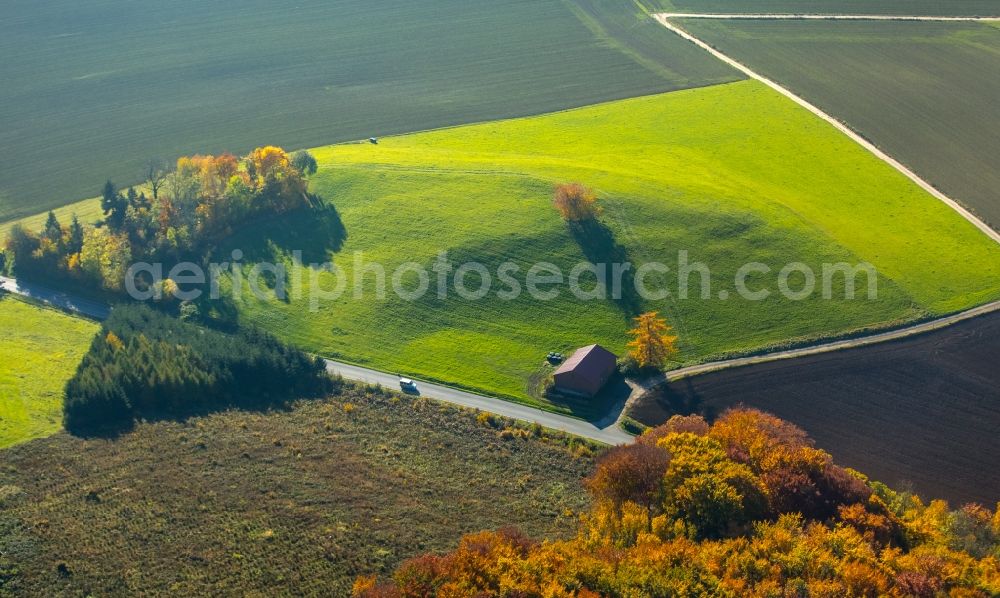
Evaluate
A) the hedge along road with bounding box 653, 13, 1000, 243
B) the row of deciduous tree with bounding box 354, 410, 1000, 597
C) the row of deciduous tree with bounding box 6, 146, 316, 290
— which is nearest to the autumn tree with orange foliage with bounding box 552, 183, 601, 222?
the row of deciduous tree with bounding box 6, 146, 316, 290

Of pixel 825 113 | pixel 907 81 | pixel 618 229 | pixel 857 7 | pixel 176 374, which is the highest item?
pixel 857 7

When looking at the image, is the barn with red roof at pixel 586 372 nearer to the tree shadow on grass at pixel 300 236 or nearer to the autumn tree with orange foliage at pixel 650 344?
the autumn tree with orange foliage at pixel 650 344

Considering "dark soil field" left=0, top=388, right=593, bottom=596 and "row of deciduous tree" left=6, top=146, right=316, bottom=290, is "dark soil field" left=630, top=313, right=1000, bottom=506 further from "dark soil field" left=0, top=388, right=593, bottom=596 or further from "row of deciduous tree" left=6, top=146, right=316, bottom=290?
"row of deciduous tree" left=6, top=146, right=316, bottom=290

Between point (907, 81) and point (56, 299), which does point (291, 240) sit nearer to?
point (56, 299)

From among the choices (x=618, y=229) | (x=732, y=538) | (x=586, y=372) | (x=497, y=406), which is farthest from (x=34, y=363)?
(x=732, y=538)

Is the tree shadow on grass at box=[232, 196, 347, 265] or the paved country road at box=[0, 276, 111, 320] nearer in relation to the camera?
the paved country road at box=[0, 276, 111, 320]

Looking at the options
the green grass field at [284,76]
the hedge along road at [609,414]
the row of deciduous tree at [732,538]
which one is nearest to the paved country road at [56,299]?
the green grass field at [284,76]

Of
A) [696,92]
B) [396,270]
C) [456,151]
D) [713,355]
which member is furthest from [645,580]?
[696,92]
